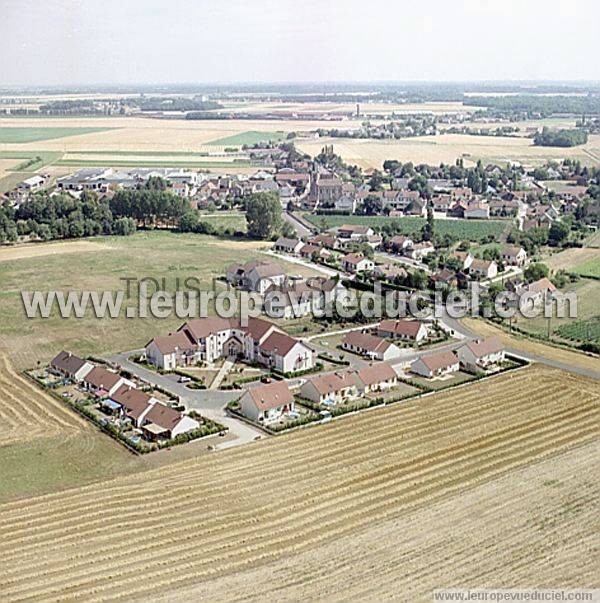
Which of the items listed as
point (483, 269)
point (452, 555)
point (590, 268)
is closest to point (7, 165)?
point (483, 269)

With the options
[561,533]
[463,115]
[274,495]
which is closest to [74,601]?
[274,495]

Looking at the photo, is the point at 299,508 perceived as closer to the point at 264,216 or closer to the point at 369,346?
the point at 369,346

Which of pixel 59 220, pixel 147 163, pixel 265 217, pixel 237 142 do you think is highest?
pixel 237 142

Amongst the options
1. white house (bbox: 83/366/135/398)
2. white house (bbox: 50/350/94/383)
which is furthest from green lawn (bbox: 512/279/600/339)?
white house (bbox: 50/350/94/383)

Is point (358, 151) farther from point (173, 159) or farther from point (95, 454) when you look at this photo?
point (95, 454)

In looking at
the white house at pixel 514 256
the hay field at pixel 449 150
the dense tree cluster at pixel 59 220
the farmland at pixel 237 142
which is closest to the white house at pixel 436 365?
the white house at pixel 514 256

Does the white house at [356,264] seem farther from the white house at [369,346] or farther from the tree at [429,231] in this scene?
the white house at [369,346]
